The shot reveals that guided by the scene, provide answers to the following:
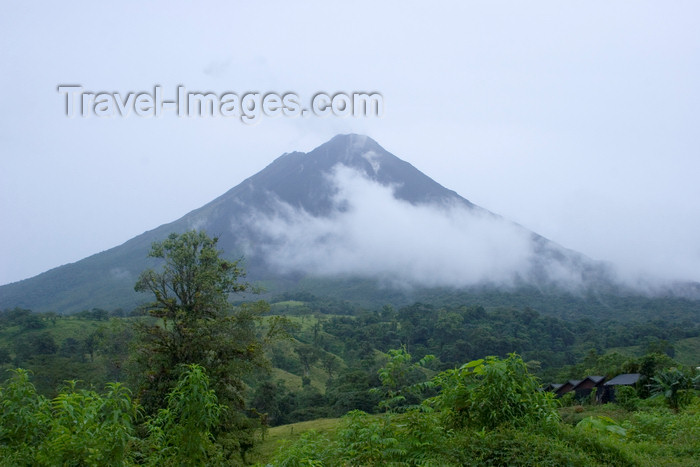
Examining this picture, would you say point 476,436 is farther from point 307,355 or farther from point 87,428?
point 307,355

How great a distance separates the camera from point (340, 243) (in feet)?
566

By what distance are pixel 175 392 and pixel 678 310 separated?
11988 centimetres

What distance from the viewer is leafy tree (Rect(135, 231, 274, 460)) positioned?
14.3 metres

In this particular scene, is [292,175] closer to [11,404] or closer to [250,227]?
[250,227]

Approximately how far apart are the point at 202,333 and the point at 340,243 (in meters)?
158

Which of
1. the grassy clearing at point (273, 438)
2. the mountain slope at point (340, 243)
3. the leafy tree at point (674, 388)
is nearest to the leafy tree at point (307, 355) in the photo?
the grassy clearing at point (273, 438)

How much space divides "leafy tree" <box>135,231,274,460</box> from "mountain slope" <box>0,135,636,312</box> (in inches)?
3341

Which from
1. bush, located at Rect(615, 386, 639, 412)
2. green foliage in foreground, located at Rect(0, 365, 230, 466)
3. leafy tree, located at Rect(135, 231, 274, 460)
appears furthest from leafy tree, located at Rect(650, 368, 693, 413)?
green foliage in foreground, located at Rect(0, 365, 230, 466)

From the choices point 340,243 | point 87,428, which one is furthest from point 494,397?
point 340,243

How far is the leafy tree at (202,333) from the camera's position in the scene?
14.3 metres

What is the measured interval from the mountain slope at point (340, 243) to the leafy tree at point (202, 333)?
8485 cm

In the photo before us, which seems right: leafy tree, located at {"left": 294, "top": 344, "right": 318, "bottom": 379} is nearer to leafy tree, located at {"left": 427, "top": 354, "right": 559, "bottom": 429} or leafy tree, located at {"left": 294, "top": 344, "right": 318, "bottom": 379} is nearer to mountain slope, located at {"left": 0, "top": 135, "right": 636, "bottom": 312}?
leafy tree, located at {"left": 427, "top": 354, "right": 559, "bottom": 429}

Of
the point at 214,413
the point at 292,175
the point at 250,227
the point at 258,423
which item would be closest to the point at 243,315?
the point at 258,423

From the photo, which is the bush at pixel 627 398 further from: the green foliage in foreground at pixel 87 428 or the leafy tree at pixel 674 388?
the green foliage in foreground at pixel 87 428
